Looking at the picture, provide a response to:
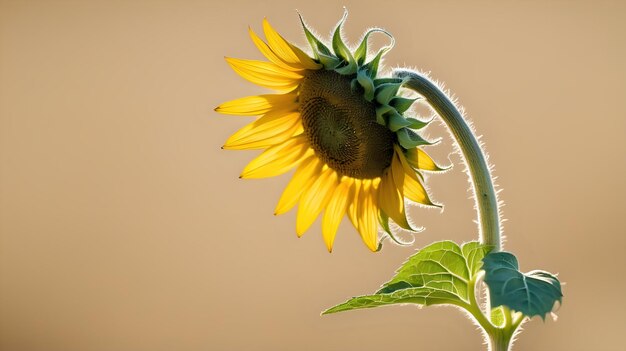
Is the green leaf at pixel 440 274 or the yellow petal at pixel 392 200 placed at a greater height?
the yellow petal at pixel 392 200

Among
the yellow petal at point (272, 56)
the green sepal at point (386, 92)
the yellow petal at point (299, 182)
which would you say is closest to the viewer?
the green sepal at point (386, 92)

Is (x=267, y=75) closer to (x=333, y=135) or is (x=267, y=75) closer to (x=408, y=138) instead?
(x=333, y=135)

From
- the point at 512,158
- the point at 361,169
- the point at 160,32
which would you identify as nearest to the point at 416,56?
the point at 512,158

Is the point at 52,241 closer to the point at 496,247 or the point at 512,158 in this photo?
the point at 512,158

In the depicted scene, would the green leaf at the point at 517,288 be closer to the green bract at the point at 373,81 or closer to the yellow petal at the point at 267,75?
the green bract at the point at 373,81

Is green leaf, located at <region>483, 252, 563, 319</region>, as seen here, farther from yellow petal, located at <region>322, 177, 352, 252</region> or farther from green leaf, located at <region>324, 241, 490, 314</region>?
yellow petal, located at <region>322, 177, 352, 252</region>

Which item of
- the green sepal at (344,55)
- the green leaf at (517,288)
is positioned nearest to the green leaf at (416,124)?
the green sepal at (344,55)

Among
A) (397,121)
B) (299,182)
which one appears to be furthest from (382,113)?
(299,182)
